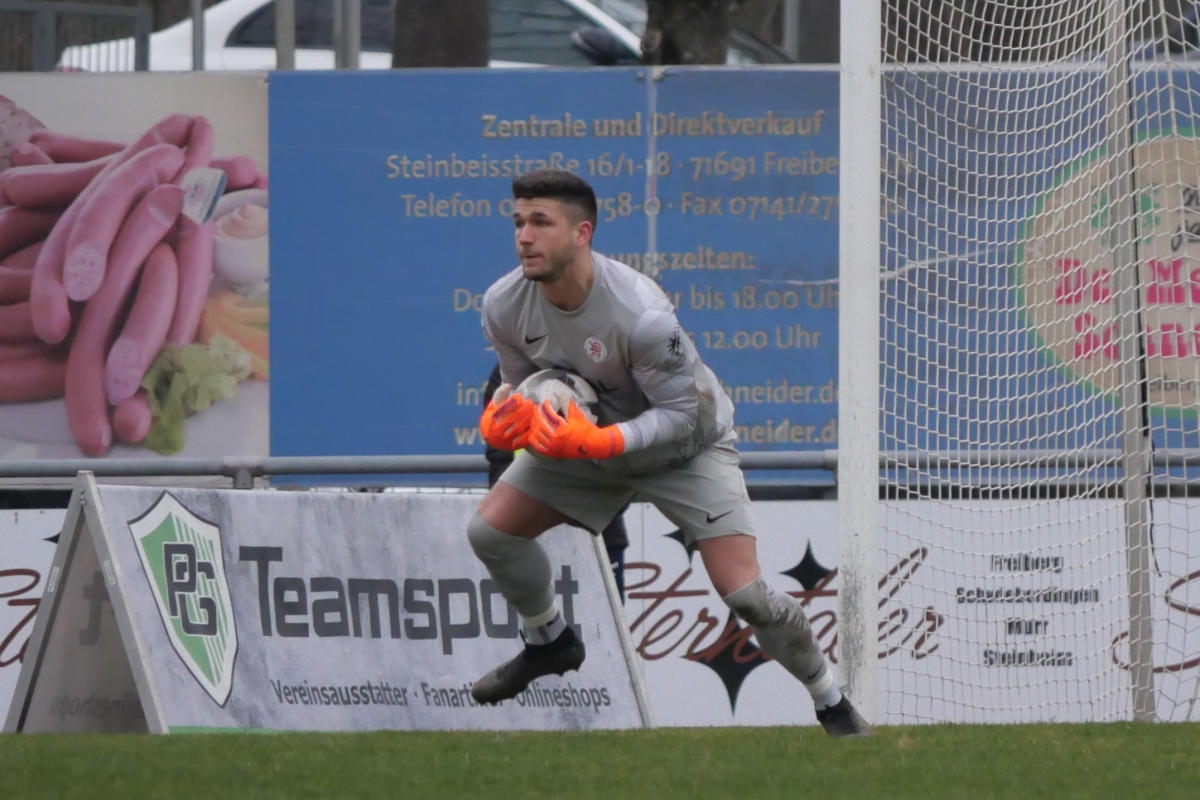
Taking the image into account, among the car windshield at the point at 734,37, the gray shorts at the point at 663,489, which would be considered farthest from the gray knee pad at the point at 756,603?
the car windshield at the point at 734,37

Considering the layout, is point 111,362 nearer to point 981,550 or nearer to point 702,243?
point 702,243

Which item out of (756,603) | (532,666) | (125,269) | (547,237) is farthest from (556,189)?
(125,269)

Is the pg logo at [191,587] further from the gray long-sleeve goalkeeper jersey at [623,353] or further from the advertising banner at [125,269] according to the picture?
the advertising banner at [125,269]

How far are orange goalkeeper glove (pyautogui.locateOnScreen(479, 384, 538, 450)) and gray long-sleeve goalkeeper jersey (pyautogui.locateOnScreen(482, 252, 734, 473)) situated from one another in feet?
0.88

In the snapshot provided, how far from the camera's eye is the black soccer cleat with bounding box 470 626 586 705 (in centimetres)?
697

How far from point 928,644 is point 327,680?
112 inches

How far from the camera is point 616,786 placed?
575cm

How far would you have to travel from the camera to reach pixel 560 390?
20.4 feet

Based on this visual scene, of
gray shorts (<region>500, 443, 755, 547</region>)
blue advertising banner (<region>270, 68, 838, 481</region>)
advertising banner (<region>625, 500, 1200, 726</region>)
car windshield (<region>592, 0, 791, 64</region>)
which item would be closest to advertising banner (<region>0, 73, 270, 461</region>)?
blue advertising banner (<region>270, 68, 838, 481</region>)

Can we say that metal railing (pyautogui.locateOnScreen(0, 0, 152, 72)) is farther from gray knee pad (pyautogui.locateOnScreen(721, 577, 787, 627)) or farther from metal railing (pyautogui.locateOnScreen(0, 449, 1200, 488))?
gray knee pad (pyautogui.locateOnScreen(721, 577, 787, 627))

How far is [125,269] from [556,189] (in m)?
5.64

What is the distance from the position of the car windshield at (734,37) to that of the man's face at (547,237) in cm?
564

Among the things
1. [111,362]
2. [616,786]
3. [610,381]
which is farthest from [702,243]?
[616,786]

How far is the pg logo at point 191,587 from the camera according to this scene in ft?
27.3
